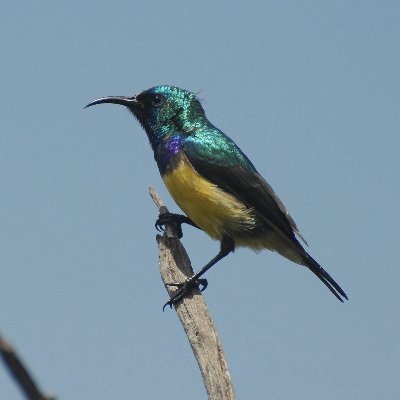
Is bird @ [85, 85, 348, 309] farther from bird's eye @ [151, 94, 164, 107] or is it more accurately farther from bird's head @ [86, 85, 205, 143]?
bird's eye @ [151, 94, 164, 107]

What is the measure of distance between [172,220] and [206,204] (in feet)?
1.24

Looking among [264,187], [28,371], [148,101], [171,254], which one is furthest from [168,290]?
[28,371]

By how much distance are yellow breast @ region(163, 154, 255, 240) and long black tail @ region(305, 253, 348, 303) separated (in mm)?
758

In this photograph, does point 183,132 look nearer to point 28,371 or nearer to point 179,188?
point 179,188

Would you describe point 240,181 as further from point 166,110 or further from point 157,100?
point 157,100

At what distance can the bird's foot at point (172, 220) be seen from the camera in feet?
24.2

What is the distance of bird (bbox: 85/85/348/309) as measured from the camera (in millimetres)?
7508

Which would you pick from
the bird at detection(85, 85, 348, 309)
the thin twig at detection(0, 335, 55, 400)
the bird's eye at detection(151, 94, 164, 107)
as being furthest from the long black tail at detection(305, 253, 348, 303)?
the thin twig at detection(0, 335, 55, 400)

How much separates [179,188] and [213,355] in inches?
97.3

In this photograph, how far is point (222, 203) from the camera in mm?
7512

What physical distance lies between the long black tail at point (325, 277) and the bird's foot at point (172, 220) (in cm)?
139

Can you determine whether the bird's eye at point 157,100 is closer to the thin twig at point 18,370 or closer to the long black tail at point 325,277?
the long black tail at point 325,277

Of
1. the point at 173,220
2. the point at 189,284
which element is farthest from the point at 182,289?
the point at 173,220

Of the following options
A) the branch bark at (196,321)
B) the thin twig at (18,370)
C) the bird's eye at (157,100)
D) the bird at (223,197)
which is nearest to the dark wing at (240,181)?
the bird at (223,197)
